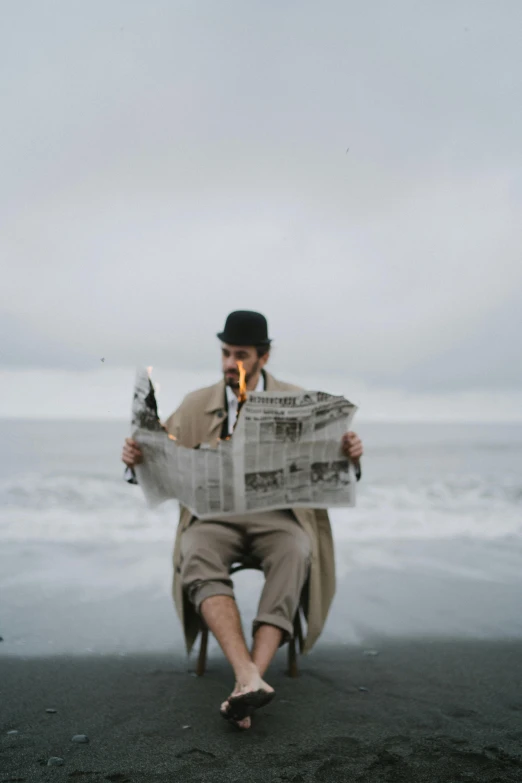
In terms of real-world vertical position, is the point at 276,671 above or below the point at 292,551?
below

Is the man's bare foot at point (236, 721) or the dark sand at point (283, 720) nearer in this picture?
the dark sand at point (283, 720)

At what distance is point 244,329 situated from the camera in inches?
106

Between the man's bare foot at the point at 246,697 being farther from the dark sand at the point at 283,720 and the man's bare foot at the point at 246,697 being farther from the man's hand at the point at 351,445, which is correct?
the man's hand at the point at 351,445

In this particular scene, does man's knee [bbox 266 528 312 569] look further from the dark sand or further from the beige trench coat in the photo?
the dark sand

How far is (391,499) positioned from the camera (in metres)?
8.98

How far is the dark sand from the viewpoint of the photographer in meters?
1.71

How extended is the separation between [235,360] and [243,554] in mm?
731

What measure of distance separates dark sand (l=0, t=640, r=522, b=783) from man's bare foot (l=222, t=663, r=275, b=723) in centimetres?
7

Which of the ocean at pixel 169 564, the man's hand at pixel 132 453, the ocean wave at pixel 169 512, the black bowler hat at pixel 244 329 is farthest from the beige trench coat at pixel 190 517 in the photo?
the ocean wave at pixel 169 512

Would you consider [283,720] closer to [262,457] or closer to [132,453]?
[262,457]

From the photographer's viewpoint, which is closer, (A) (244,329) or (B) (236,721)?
(B) (236,721)

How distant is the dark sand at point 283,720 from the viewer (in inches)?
67.3

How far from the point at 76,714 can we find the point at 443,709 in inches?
45.5

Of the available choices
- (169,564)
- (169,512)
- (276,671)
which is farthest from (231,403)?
(169,512)
